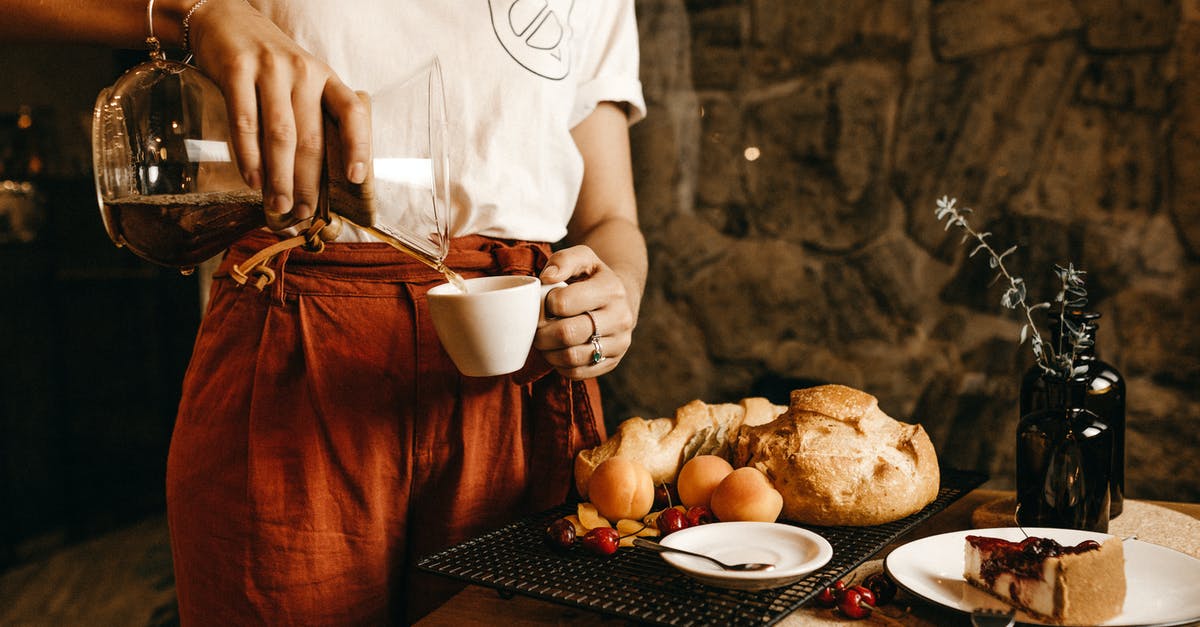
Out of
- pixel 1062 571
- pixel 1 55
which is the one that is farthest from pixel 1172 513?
pixel 1 55

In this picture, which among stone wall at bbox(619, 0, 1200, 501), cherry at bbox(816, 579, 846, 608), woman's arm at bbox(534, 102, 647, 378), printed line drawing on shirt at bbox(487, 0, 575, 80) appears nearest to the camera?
cherry at bbox(816, 579, 846, 608)

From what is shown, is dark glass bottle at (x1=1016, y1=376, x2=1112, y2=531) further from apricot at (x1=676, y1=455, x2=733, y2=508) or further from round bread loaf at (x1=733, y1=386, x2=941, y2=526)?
apricot at (x1=676, y1=455, x2=733, y2=508)

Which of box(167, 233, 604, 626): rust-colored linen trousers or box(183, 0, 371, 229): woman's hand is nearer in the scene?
box(183, 0, 371, 229): woman's hand

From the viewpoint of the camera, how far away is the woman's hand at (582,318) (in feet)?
3.25

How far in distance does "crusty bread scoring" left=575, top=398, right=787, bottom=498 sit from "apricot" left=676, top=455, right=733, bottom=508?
0.22 feet

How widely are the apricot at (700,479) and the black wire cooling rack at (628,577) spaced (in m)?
0.12

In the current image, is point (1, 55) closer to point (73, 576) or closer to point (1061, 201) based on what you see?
point (73, 576)

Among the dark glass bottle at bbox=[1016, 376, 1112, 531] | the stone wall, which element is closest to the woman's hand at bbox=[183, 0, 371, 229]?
the dark glass bottle at bbox=[1016, 376, 1112, 531]

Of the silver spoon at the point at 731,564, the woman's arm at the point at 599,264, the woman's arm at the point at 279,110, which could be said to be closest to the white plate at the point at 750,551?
the silver spoon at the point at 731,564

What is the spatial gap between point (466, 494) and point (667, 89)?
170cm

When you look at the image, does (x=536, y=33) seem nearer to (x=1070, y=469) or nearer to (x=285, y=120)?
(x=285, y=120)

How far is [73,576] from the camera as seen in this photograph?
296 cm

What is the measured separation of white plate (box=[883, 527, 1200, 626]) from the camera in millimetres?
822

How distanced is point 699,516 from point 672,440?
Result: 0.20 metres
